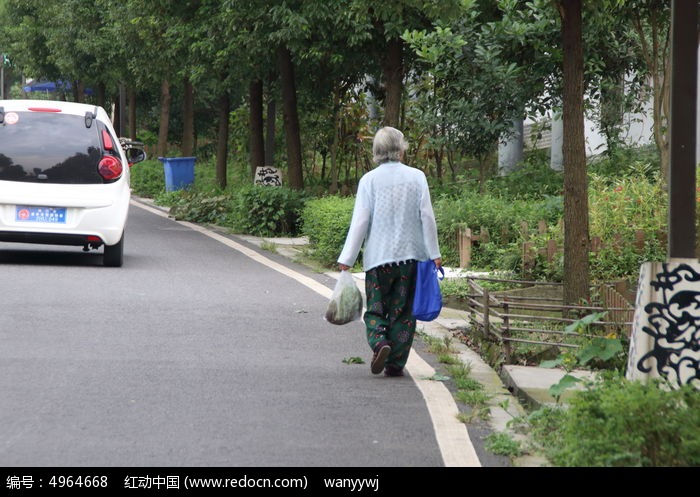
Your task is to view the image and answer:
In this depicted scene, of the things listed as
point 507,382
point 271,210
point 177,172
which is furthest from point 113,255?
point 177,172

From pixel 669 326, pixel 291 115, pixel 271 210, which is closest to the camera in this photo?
pixel 669 326

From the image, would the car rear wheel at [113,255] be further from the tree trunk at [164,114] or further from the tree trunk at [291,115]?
the tree trunk at [164,114]

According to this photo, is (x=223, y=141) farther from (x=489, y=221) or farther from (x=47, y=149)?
(x=47, y=149)

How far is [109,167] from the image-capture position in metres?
14.0

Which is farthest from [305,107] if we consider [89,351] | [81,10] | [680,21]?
[680,21]

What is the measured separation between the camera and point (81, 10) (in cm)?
3700

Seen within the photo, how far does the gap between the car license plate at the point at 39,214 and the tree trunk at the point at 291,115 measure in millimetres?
8386

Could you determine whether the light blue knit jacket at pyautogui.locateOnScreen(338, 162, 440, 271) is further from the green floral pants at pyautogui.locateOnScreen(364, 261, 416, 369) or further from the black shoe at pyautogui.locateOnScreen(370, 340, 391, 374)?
the black shoe at pyautogui.locateOnScreen(370, 340, 391, 374)

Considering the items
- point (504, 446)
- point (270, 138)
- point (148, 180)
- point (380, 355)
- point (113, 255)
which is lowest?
point (504, 446)

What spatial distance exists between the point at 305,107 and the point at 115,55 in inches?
401

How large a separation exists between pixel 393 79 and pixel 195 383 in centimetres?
1126

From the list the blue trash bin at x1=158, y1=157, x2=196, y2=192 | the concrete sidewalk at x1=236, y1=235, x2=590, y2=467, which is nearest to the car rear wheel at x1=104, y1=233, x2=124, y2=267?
the concrete sidewalk at x1=236, y1=235, x2=590, y2=467

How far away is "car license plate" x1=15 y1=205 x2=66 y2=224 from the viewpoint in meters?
13.6
